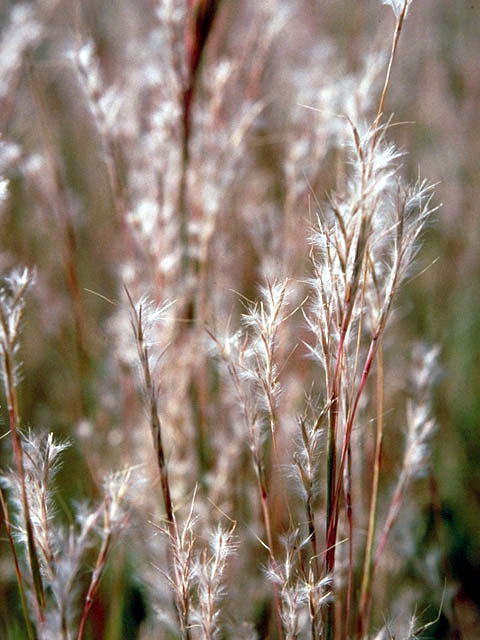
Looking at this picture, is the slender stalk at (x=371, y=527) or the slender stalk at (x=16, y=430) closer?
the slender stalk at (x=16, y=430)

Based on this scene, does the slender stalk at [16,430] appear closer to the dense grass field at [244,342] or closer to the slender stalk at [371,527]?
the dense grass field at [244,342]

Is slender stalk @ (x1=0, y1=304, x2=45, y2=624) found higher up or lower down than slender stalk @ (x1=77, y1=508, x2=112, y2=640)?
higher up

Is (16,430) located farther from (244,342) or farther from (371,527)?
(371,527)

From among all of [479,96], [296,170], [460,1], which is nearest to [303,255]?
[296,170]

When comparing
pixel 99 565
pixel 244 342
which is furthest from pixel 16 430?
pixel 244 342

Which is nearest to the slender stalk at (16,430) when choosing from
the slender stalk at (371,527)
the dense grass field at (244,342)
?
the dense grass field at (244,342)

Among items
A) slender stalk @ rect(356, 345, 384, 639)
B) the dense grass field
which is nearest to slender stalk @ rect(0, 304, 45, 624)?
the dense grass field

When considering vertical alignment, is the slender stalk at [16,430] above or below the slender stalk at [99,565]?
above

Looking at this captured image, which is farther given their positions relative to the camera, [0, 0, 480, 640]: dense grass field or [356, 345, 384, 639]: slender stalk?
[356, 345, 384, 639]: slender stalk

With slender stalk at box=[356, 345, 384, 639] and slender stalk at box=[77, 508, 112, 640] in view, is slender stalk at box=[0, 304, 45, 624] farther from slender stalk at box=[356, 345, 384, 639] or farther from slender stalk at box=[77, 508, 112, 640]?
slender stalk at box=[356, 345, 384, 639]
